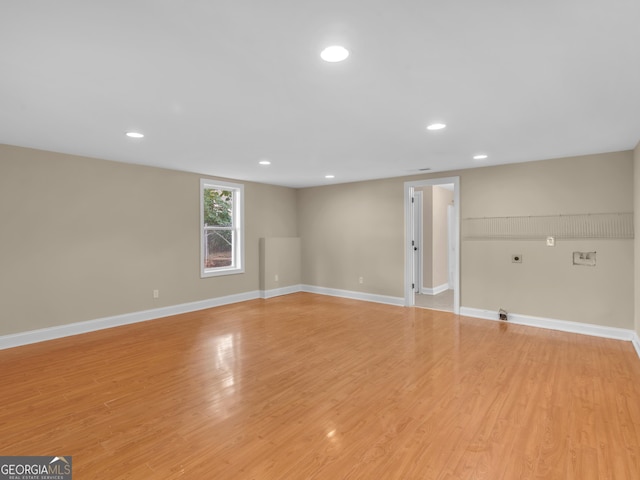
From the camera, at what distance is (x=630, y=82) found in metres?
→ 2.24

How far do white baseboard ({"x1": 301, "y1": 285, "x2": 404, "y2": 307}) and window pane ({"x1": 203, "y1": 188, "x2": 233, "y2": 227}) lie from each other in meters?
2.28

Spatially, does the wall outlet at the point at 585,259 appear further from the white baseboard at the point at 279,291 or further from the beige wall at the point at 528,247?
the white baseboard at the point at 279,291

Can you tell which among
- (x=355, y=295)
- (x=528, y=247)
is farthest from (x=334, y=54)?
(x=355, y=295)

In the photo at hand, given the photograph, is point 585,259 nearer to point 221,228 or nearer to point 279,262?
point 279,262

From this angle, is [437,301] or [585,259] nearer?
[585,259]

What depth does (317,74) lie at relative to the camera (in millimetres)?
2121

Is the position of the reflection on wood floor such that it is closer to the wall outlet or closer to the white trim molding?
the white trim molding

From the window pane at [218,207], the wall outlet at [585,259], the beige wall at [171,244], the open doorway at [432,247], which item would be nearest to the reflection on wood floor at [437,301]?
the open doorway at [432,247]

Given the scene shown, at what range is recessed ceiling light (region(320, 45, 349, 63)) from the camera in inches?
71.4

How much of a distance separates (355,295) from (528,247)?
10.3 feet

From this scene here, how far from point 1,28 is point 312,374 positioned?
310 cm

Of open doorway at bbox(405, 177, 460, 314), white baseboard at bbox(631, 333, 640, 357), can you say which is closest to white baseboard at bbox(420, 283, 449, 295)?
open doorway at bbox(405, 177, 460, 314)

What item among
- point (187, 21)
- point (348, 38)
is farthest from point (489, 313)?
point (187, 21)

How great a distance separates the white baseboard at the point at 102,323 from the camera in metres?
3.93
